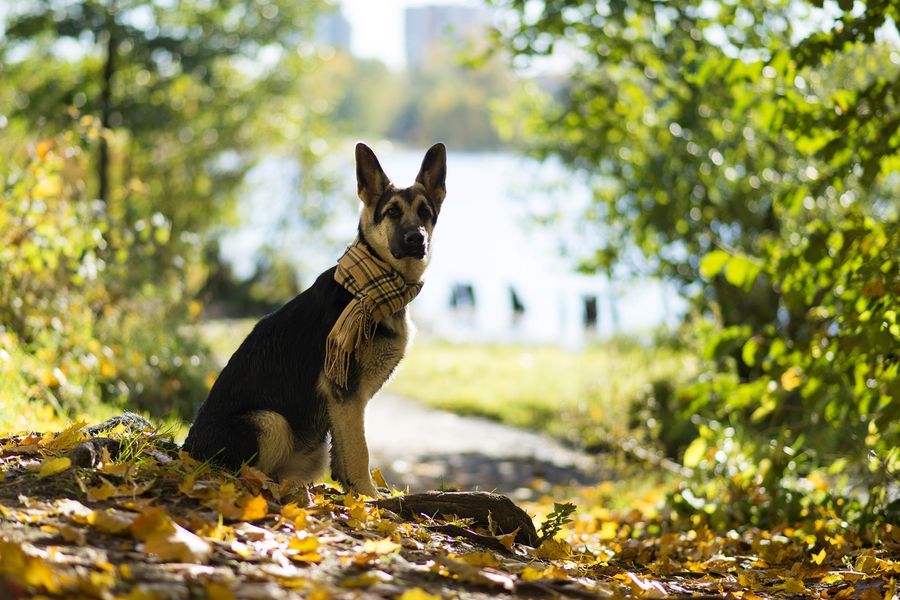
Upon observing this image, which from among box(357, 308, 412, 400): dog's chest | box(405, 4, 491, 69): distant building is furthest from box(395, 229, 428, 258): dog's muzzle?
box(405, 4, 491, 69): distant building

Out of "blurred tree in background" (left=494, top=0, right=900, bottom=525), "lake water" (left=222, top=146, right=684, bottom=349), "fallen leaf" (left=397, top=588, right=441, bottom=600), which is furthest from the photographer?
"lake water" (left=222, top=146, right=684, bottom=349)

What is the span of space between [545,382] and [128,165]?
844cm

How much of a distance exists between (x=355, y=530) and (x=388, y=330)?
1210mm

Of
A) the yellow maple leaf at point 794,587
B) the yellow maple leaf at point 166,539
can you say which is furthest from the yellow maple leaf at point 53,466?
the yellow maple leaf at point 794,587

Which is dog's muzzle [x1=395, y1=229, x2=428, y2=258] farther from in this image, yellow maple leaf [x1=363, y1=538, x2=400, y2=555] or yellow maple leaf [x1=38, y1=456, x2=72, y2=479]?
yellow maple leaf [x1=38, y1=456, x2=72, y2=479]

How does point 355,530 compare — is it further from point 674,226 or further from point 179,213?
point 179,213

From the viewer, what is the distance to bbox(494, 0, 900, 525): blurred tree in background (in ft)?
20.5

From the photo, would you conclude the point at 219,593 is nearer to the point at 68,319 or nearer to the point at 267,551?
the point at 267,551

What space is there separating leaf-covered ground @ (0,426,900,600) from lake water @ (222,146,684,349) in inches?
67.7

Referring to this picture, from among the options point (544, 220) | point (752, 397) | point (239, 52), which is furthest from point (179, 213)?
point (752, 397)

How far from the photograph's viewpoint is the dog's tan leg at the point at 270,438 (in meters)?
5.08

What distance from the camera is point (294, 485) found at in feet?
16.6

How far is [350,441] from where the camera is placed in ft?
17.0

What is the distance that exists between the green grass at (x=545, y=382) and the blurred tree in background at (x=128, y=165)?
300cm
